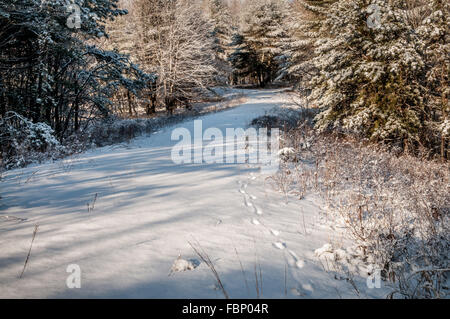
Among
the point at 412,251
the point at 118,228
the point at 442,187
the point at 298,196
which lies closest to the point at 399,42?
the point at 442,187

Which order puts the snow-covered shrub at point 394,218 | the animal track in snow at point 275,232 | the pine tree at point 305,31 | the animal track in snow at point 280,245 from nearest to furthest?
the snow-covered shrub at point 394,218 < the animal track in snow at point 280,245 < the animal track in snow at point 275,232 < the pine tree at point 305,31

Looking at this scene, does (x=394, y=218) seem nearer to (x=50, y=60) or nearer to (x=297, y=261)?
(x=297, y=261)

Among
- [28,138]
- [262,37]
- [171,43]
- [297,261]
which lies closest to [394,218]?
[297,261]

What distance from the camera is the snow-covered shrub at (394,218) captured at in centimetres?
194

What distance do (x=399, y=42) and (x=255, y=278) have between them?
28.1 feet

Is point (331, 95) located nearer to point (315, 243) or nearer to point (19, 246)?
point (315, 243)

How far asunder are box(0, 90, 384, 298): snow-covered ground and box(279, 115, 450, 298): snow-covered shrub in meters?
0.27

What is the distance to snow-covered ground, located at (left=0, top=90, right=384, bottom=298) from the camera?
1631 mm

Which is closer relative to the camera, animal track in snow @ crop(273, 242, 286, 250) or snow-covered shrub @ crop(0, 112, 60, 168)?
animal track in snow @ crop(273, 242, 286, 250)

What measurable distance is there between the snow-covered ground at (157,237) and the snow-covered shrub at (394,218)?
0.27 m

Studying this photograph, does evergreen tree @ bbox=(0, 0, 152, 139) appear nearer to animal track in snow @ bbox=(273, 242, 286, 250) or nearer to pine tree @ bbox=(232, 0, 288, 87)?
animal track in snow @ bbox=(273, 242, 286, 250)

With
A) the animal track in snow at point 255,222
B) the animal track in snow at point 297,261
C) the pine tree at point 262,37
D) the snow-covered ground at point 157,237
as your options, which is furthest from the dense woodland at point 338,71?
the pine tree at point 262,37

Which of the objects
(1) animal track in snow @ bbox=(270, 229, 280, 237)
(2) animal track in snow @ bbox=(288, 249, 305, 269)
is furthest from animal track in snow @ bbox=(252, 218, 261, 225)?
(2) animal track in snow @ bbox=(288, 249, 305, 269)

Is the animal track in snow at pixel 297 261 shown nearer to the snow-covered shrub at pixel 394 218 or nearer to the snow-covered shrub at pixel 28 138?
the snow-covered shrub at pixel 394 218
